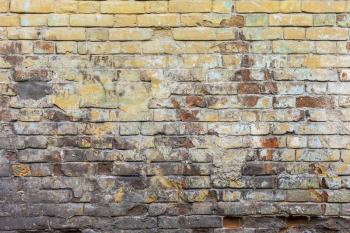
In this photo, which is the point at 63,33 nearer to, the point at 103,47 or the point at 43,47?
the point at 43,47

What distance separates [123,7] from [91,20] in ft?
0.71

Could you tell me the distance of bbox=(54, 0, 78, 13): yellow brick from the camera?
2.89 metres

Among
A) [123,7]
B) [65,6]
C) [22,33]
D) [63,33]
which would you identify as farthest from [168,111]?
[22,33]

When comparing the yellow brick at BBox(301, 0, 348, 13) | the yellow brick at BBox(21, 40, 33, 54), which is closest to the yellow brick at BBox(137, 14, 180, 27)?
the yellow brick at BBox(21, 40, 33, 54)

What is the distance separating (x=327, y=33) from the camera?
2.91 meters

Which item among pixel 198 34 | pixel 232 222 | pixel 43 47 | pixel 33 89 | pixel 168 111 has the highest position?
pixel 198 34

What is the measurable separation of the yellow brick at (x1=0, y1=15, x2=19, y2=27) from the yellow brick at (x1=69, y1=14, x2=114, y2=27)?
13.4 inches

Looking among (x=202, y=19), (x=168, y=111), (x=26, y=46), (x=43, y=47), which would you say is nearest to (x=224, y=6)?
(x=202, y=19)

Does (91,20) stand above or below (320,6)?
below

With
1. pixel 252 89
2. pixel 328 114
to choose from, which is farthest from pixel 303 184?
pixel 252 89

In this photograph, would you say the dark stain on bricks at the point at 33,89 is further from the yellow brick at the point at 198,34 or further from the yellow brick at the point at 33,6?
the yellow brick at the point at 198,34

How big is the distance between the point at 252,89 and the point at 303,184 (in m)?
0.69

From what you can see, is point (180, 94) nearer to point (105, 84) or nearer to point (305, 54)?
point (105, 84)

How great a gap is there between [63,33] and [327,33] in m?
1.65
